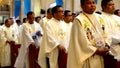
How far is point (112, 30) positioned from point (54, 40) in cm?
149

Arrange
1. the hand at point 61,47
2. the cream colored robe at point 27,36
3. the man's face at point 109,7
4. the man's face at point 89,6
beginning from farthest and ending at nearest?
the cream colored robe at point 27,36
the hand at point 61,47
the man's face at point 109,7
the man's face at point 89,6

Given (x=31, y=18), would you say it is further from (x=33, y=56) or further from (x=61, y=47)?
(x=61, y=47)

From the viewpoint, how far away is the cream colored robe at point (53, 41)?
5.51 metres

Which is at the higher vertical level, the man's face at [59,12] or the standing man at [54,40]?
the man's face at [59,12]

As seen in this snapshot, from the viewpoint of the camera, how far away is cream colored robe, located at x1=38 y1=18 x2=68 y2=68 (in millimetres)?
5508

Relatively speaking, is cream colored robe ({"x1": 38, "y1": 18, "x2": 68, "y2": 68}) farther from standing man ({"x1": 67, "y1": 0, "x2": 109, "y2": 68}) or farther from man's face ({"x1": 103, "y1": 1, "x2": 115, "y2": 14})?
standing man ({"x1": 67, "y1": 0, "x2": 109, "y2": 68})

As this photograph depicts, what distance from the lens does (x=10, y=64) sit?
981 cm

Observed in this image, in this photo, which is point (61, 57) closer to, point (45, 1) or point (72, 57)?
point (72, 57)

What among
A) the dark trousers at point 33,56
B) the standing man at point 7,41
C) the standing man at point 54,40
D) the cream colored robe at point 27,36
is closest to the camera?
the standing man at point 54,40

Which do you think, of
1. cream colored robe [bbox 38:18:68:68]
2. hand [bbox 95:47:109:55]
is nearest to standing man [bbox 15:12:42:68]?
cream colored robe [bbox 38:18:68:68]

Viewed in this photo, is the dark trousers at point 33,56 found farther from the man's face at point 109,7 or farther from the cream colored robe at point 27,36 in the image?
the man's face at point 109,7

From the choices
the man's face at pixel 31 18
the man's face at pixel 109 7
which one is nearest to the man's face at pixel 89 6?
the man's face at pixel 109 7

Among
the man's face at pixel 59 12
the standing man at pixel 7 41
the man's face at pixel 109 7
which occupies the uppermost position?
the man's face at pixel 109 7

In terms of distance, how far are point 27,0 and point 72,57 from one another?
28.9ft
